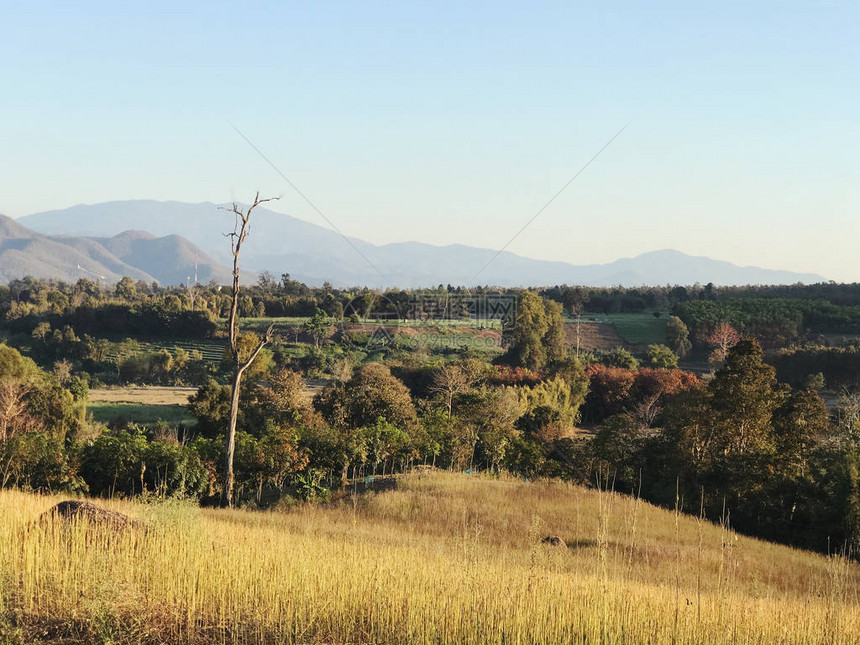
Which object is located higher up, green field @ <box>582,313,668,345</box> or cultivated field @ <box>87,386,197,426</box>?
green field @ <box>582,313,668,345</box>

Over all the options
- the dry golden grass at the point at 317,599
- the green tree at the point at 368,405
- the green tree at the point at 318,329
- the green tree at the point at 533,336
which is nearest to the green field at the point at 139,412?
the green tree at the point at 368,405

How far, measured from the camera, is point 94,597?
645cm

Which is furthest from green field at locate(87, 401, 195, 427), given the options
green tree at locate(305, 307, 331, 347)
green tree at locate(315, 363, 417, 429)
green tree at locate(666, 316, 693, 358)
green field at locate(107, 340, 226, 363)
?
green tree at locate(666, 316, 693, 358)

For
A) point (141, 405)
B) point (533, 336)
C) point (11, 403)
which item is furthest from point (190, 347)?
point (11, 403)

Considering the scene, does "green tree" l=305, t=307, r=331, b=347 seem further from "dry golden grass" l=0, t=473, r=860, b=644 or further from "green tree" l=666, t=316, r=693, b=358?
"dry golden grass" l=0, t=473, r=860, b=644

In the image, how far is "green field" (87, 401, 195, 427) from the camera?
42062mm

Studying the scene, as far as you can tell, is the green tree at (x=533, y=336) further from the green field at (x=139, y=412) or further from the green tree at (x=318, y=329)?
the green field at (x=139, y=412)

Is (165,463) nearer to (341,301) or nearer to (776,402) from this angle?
(776,402)

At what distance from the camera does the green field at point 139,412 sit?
138ft

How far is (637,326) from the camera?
8356 cm

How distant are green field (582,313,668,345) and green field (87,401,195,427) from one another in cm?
5059

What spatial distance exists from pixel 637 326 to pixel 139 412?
57930 mm

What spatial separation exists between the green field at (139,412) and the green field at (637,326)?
50595 millimetres

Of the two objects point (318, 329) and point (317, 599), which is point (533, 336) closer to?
point (318, 329)
